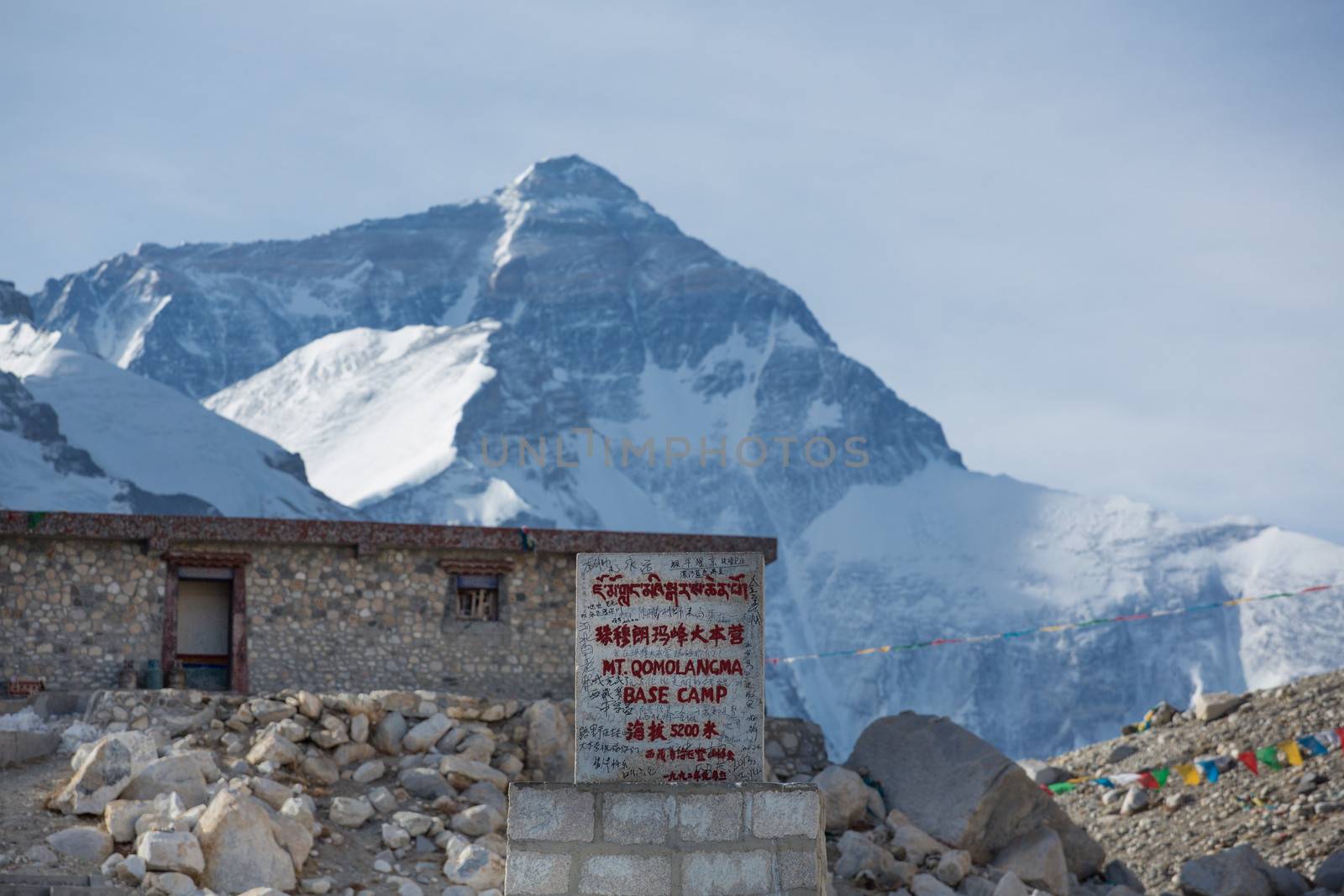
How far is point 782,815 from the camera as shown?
530 inches

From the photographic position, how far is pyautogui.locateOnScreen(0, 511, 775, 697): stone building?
2780 cm

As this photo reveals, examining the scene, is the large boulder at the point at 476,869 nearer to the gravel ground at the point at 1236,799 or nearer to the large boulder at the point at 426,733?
the large boulder at the point at 426,733

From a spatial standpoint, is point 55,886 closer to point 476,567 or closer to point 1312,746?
point 476,567

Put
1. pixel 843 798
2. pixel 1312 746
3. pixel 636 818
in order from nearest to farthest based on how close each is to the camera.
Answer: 1. pixel 636 818
2. pixel 843 798
3. pixel 1312 746

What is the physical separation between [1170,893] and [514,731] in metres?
11.5

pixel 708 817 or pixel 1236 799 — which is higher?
pixel 1236 799

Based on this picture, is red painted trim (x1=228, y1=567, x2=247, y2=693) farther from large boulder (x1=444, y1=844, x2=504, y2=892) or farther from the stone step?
the stone step

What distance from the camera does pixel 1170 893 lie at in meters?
30.2

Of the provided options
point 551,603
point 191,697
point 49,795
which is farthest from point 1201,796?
point 49,795

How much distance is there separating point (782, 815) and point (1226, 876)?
18.6 metres

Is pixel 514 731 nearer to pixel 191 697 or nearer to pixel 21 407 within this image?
pixel 191 697

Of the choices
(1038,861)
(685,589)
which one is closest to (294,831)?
(685,589)

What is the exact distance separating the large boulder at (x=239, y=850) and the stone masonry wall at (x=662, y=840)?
315 inches

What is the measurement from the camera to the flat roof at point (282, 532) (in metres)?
27.8
